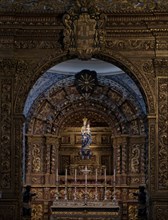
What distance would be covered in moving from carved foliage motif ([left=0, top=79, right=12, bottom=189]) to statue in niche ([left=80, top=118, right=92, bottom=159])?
657 centimetres

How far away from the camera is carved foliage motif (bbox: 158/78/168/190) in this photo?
1426 cm

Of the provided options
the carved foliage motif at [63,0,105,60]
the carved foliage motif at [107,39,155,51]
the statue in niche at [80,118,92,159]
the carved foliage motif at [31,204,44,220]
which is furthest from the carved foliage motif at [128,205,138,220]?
the carved foliage motif at [63,0,105,60]

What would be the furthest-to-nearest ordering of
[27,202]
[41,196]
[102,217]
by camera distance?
[41,196]
[102,217]
[27,202]

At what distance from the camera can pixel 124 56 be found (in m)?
14.6

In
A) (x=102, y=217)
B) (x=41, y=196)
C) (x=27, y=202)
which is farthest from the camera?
(x=41, y=196)

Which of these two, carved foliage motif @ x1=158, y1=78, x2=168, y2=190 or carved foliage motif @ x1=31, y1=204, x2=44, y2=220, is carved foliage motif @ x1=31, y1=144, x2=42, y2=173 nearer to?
carved foliage motif @ x1=31, y1=204, x2=44, y2=220

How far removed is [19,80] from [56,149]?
619 cm

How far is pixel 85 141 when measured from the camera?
2081 cm

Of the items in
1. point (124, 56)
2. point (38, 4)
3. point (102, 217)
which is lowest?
point (102, 217)

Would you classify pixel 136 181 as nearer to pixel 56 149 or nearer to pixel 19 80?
pixel 56 149

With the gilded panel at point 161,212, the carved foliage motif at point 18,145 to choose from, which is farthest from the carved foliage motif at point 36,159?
the gilded panel at point 161,212

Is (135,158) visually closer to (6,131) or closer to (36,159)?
(36,159)

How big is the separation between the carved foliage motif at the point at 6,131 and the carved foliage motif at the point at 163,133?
2973 mm

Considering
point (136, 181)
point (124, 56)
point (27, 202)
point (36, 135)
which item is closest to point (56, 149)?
point (36, 135)
